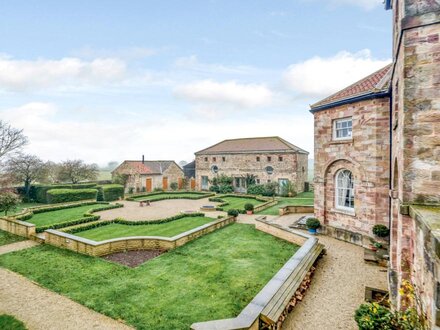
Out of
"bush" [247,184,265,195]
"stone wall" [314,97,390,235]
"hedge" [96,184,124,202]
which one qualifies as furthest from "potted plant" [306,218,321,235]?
"hedge" [96,184,124,202]

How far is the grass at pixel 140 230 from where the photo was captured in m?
14.9

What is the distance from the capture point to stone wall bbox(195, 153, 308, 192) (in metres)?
33.4

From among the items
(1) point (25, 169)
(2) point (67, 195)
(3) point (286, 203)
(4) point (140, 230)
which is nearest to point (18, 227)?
(4) point (140, 230)

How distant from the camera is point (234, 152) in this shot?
37719 millimetres

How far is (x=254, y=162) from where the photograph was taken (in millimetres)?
36094

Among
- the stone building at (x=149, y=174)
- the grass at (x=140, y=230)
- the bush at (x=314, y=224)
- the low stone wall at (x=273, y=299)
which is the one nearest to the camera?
the low stone wall at (x=273, y=299)

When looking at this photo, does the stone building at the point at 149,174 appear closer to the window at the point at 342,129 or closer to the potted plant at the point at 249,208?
the potted plant at the point at 249,208

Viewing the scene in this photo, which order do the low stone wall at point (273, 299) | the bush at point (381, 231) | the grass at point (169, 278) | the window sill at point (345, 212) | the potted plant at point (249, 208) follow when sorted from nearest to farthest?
the low stone wall at point (273, 299)
the grass at point (169, 278)
the bush at point (381, 231)
the window sill at point (345, 212)
the potted plant at point (249, 208)

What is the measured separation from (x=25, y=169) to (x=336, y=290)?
36.6 m

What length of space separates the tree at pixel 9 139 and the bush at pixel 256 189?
3182 cm

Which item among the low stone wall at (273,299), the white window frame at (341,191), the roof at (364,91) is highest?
the roof at (364,91)

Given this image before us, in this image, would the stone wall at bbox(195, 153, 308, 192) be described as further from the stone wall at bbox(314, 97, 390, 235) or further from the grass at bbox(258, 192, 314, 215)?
the stone wall at bbox(314, 97, 390, 235)

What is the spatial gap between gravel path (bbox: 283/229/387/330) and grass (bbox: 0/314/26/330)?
281 inches

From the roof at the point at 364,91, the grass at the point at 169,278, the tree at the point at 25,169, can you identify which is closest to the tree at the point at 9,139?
the tree at the point at 25,169
